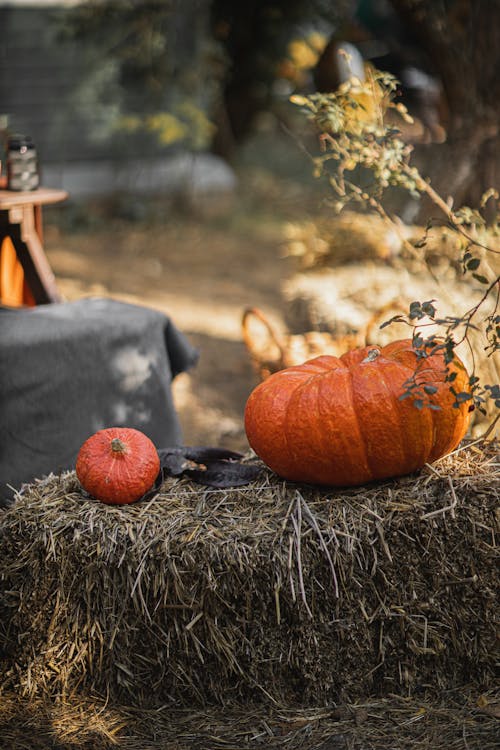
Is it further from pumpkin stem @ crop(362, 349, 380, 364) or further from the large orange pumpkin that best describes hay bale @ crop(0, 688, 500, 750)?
pumpkin stem @ crop(362, 349, 380, 364)

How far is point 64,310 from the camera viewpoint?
376 centimetres

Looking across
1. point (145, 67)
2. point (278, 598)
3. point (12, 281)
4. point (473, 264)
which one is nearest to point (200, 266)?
point (145, 67)

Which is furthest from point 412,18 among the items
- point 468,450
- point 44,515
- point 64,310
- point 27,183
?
point 44,515

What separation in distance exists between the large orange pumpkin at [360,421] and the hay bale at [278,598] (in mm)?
103

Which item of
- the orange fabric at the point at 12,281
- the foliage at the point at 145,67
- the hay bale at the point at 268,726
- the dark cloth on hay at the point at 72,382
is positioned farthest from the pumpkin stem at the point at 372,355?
the foliage at the point at 145,67

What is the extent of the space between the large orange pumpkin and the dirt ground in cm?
196

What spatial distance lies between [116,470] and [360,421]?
0.77 m

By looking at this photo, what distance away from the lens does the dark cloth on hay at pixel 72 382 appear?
3.37 meters

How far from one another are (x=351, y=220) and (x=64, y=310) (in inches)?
114

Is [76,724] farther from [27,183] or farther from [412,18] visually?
[412,18]

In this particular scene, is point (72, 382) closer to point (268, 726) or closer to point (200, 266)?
point (268, 726)

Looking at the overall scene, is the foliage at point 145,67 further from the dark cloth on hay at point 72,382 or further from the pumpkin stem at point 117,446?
the pumpkin stem at point 117,446

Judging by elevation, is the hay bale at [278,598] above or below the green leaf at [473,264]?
below

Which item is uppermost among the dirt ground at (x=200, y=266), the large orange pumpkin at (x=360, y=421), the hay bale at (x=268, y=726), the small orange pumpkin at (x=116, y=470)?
the large orange pumpkin at (x=360, y=421)
